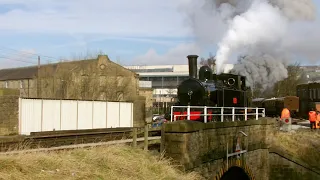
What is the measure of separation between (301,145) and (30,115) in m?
16.9

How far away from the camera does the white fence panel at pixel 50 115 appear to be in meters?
24.4

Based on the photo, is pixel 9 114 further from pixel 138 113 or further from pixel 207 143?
pixel 207 143

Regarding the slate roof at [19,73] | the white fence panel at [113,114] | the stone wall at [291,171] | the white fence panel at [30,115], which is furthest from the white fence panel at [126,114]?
the slate roof at [19,73]

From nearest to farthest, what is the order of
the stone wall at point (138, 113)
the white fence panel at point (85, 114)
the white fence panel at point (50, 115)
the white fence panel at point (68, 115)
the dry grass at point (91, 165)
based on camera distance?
the dry grass at point (91, 165) → the white fence panel at point (50, 115) → the white fence panel at point (68, 115) → the white fence panel at point (85, 114) → the stone wall at point (138, 113)

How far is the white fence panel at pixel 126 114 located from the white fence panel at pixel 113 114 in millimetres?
469

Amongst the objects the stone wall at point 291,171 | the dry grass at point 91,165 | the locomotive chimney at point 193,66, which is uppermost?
the locomotive chimney at point 193,66

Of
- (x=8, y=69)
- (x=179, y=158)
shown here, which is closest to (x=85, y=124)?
(x=179, y=158)

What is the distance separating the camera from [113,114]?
98.3 feet

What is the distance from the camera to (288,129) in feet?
92.5

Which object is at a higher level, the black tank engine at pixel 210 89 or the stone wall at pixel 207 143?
the black tank engine at pixel 210 89

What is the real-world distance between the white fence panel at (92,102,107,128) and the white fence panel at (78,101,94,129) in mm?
398

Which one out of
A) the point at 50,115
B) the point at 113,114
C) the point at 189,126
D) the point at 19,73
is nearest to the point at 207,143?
the point at 189,126

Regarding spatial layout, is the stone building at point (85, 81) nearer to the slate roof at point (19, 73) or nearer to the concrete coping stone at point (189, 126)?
the slate roof at point (19, 73)

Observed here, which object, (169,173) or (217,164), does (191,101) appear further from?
(169,173)
